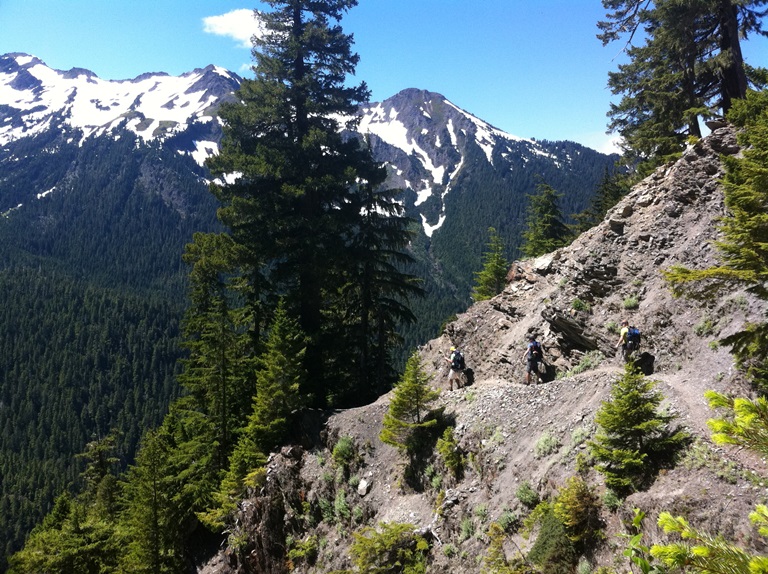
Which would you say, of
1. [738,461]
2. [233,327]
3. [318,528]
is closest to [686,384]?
[738,461]

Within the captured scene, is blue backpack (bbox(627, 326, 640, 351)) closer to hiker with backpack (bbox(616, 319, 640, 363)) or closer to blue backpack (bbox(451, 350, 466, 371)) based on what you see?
hiker with backpack (bbox(616, 319, 640, 363))

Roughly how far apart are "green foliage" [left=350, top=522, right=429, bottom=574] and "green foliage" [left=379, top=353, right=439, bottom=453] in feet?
10.0

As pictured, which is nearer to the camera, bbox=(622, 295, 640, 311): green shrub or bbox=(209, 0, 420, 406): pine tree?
bbox=(622, 295, 640, 311): green shrub

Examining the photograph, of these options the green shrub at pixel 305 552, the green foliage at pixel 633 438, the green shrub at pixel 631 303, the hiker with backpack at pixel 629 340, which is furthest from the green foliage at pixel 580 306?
the green shrub at pixel 305 552

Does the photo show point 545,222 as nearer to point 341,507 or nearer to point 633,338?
point 633,338

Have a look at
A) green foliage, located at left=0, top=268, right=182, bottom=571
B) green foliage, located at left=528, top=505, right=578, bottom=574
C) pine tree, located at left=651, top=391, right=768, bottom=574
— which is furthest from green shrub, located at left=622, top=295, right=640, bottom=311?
green foliage, located at left=0, top=268, right=182, bottom=571

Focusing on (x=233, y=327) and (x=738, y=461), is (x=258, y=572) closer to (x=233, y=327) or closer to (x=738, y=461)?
(x=233, y=327)

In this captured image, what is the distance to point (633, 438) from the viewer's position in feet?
30.7

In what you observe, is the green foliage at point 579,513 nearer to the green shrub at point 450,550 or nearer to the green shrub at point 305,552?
the green shrub at point 450,550

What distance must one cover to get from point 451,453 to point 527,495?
356 cm

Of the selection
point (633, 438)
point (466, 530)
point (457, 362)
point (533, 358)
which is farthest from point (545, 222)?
point (633, 438)

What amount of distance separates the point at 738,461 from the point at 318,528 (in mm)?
13545

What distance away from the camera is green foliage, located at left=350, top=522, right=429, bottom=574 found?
495 inches

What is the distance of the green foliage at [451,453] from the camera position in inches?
557
